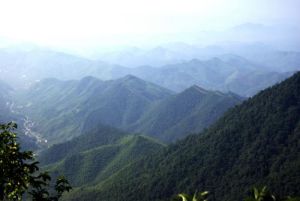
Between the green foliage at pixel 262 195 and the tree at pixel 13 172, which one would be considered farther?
the green foliage at pixel 262 195

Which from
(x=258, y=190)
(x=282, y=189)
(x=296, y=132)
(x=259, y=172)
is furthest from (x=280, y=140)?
(x=258, y=190)

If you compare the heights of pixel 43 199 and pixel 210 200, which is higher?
pixel 43 199

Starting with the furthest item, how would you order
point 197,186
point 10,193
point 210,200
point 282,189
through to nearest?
1. point 197,186
2. point 210,200
3. point 282,189
4. point 10,193

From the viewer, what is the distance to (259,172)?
187000mm

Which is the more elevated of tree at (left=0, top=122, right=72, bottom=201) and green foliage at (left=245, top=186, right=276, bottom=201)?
tree at (left=0, top=122, right=72, bottom=201)

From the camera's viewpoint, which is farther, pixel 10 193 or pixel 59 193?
pixel 59 193

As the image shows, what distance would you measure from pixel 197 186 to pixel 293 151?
1808 inches

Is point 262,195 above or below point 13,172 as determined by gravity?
below

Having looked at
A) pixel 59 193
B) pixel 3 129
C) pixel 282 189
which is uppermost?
pixel 3 129

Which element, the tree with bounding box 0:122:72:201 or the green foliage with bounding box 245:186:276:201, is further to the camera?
the green foliage with bounding box 245:186:276:201

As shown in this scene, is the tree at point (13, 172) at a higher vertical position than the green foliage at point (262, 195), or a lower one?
higher

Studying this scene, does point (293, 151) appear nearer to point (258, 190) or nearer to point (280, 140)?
point (280, 140)

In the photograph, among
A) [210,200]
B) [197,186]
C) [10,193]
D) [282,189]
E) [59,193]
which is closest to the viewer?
[10,193]

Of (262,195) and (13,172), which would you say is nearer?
(13,172)
